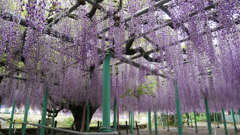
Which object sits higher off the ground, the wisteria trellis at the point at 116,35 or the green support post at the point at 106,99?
the wisteria trellis at the point at 116,35

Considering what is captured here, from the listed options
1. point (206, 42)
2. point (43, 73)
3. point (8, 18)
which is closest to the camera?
point (8, 18)

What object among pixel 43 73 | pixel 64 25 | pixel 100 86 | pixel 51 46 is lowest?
pixel 100 86

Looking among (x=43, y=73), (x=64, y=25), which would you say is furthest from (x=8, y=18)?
(x=43, y=73)

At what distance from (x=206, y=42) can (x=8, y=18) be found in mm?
5116

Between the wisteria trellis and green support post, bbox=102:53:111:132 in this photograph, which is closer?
the wisteria trellis

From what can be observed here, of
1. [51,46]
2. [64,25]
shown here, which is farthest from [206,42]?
[51,46]

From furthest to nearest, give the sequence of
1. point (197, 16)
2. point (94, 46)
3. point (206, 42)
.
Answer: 1. point (94, 46)
2. point (206, 42)
3. point (197, 16)

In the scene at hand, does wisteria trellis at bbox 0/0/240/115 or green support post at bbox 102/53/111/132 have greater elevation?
wisteria trellis at bbox 0/0/240/115

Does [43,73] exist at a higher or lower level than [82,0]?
lower

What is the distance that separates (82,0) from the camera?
3193mm

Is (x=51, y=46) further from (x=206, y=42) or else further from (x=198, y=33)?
(x=206, y=42)

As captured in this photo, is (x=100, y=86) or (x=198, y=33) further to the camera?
(x=100, y=86)

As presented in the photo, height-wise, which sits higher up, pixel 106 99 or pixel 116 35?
pixel 116 35

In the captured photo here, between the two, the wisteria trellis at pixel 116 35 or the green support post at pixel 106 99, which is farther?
the green support post at pixel 106 99
